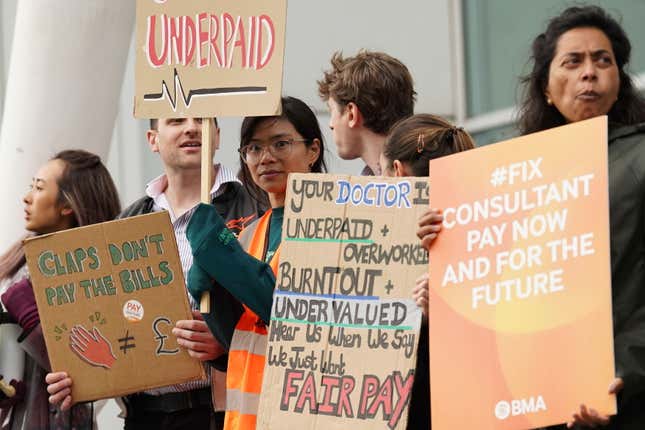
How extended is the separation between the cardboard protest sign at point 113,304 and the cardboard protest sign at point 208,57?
41 cm

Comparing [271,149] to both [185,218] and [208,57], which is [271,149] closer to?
[208,57]

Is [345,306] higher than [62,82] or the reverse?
the reverse

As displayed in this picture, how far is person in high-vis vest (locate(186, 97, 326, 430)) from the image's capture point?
4.97m

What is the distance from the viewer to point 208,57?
5.44 metres

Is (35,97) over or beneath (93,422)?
over

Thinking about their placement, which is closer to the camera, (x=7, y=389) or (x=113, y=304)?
(x=113, y=304)

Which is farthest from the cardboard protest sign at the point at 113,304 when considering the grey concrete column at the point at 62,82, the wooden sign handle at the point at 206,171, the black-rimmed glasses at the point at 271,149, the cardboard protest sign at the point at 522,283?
the grey concrete column at the point at 62,82

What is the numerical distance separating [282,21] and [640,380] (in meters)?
1.84

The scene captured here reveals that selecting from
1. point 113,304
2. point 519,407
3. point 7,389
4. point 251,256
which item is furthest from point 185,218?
point 519,407

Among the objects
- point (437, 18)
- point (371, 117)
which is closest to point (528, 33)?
point (437, 18)

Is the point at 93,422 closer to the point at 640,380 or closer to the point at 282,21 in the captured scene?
the point at 282,21

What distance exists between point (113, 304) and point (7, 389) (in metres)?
0.68

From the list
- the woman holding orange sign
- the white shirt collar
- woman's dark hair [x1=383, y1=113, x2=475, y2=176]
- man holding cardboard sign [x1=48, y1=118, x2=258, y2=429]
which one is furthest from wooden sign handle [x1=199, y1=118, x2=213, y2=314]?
the woman holding orange sign

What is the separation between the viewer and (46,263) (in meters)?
5.58
